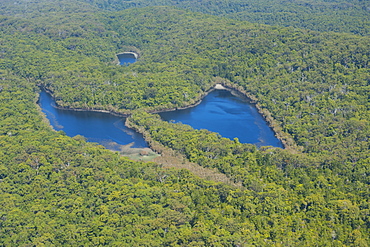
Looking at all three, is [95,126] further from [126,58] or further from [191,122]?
[126,58]

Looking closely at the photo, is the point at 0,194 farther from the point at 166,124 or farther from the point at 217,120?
the point at 217,120

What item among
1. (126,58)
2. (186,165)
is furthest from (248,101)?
(126,58)

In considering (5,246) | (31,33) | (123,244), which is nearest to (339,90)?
(123,244)

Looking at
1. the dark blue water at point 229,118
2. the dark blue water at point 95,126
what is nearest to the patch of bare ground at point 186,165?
the dark blue water at point 95,126

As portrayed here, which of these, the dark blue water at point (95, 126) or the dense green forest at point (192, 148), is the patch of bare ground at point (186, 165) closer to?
the dense green forest at point (192, 148)

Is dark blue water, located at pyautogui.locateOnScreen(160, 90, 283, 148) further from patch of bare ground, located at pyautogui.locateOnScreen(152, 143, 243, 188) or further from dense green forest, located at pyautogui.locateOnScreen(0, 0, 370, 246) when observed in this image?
patch of bare ground, located at pyautogui.locateOnScreen(152, 143, 243, 188)

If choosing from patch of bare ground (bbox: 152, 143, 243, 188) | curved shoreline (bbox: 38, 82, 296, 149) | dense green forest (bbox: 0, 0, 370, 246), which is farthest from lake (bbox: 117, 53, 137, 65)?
patch of bare ground (bbox: 152, 143, 243, 188)
